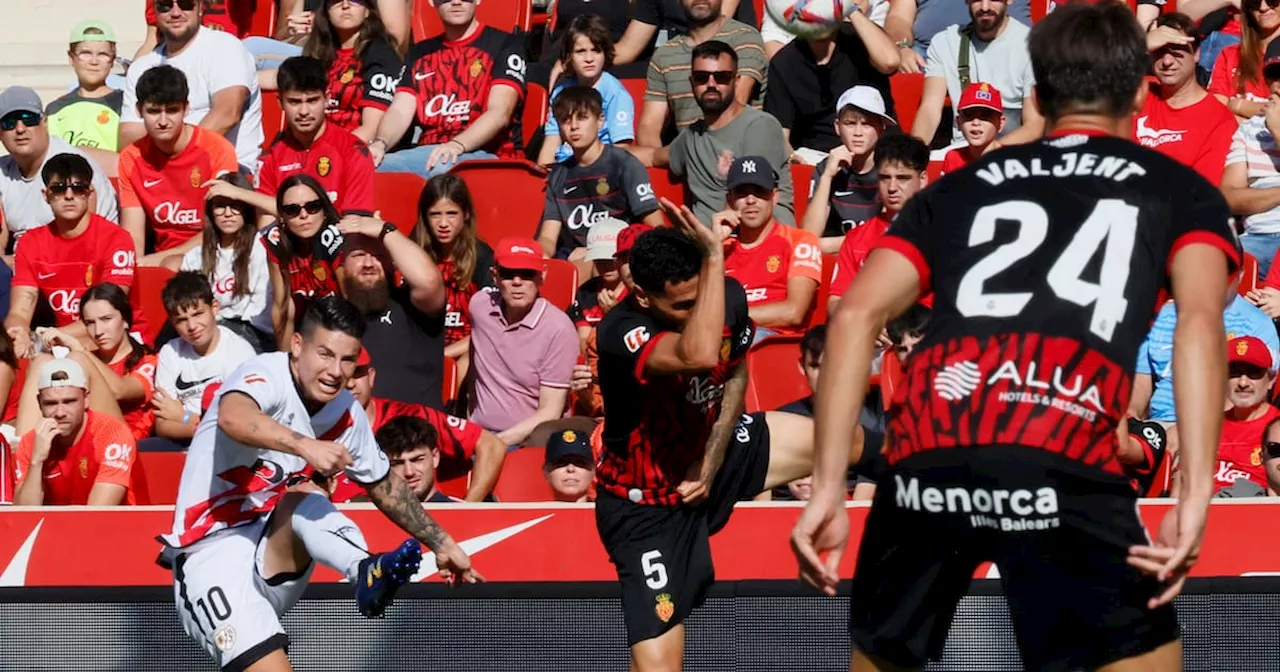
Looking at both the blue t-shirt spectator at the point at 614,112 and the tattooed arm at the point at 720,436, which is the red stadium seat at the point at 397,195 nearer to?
the blue t-shirt spectator at the point at 614,112

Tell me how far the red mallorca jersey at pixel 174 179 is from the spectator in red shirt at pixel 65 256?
41 centimetres

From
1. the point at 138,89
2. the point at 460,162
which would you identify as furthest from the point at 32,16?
the point at 460,162

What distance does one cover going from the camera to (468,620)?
6656mm

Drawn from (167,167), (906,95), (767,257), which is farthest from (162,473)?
(906,95)

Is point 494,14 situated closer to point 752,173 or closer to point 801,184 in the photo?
point 801,184

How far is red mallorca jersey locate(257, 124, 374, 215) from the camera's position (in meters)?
9.98

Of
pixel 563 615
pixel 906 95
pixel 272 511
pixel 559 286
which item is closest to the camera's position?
pixel 272 511

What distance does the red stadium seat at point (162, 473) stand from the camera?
8.52 m

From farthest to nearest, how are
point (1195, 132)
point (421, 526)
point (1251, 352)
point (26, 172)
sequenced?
point (26, 172) < point (1195, 132) < point (1251, 352) < point (421, 526)

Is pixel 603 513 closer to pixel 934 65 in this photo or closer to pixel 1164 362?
pixel 1164 362

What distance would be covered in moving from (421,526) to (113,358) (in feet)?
12.7

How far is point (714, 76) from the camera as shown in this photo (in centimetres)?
990

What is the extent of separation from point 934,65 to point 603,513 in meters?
5.24

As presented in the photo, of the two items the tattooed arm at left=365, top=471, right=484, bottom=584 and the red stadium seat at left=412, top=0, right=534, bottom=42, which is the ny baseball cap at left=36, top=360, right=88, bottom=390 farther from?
the red stadium seat at left=412, top=0, right=534, bottom=42
